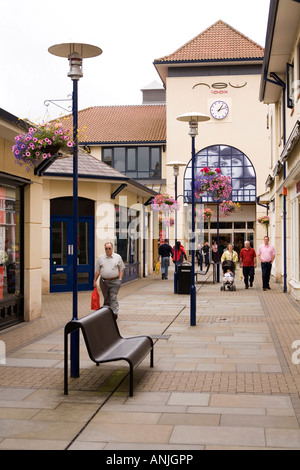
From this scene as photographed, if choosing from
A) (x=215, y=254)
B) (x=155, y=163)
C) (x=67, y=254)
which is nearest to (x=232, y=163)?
(x=155, y=163)

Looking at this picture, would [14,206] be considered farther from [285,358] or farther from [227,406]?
[227,406]

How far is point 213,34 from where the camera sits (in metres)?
44.3

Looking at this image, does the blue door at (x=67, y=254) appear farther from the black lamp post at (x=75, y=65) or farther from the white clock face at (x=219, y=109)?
the white clock face at (x=219, y=109)

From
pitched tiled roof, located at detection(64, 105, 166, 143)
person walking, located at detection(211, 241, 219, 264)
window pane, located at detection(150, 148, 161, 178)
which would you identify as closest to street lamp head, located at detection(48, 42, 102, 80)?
person walking, located at detection(211, 241, 219, 264)

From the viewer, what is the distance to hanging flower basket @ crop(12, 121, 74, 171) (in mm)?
8750

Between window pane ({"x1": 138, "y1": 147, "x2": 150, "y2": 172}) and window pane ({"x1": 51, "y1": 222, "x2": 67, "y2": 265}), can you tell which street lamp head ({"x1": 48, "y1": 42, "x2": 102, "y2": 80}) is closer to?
window pane ({"x1": 51, "y1": 222, "x2": 67, "y2": 265})

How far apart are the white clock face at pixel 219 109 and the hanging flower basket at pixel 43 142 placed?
109ft

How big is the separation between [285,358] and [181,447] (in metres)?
4.05

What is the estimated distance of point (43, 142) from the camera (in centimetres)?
888

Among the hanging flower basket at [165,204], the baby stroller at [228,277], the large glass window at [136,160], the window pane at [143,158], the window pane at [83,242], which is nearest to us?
the window pane at [83,242]

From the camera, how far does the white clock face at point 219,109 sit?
4122cm

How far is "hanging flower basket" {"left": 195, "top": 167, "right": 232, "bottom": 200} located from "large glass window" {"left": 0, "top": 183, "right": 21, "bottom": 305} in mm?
11336

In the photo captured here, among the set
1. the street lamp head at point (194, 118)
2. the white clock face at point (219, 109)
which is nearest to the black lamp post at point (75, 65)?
the street lamp head at point (194, 118)

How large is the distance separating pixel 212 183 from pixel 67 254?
6412mm
